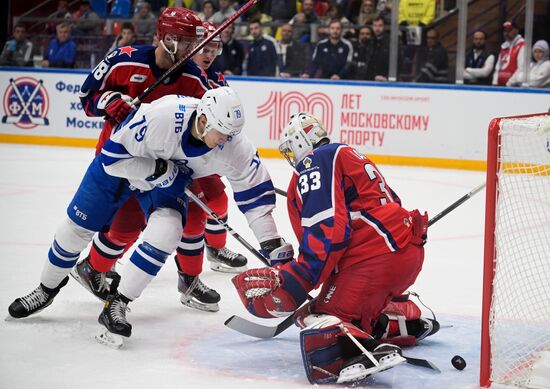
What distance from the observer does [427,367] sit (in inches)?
122

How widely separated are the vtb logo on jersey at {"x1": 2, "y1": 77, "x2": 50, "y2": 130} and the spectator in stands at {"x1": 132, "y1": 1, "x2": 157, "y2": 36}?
1.16m

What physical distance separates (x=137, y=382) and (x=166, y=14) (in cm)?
180

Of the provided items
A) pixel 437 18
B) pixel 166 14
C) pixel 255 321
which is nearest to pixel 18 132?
pixel 437 18

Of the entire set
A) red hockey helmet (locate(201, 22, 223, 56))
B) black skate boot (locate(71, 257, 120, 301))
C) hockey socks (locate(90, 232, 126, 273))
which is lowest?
black skate boot (locate(71, 257, 120, 301))

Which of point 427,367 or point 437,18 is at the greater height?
point 437,18

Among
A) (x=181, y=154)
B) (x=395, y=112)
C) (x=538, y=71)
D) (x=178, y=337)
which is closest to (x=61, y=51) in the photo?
(x=395, y=112)

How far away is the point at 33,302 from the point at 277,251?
3.25 feet

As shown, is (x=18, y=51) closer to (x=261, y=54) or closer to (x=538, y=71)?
(x=261, y=54)

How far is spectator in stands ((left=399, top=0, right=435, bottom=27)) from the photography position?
28.3 feet

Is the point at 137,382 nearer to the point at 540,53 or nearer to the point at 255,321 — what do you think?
the point at 255,321

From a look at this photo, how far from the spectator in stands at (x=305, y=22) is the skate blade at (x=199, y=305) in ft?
18.4

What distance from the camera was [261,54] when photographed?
9.14m

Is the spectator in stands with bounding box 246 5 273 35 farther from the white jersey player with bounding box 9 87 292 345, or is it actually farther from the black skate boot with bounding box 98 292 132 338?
the black skate boot with bounding box 98 292 132 338

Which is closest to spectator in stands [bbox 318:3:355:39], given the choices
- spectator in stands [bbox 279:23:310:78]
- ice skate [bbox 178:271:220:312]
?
spectator in stands [bbox 279:23:310:78]
